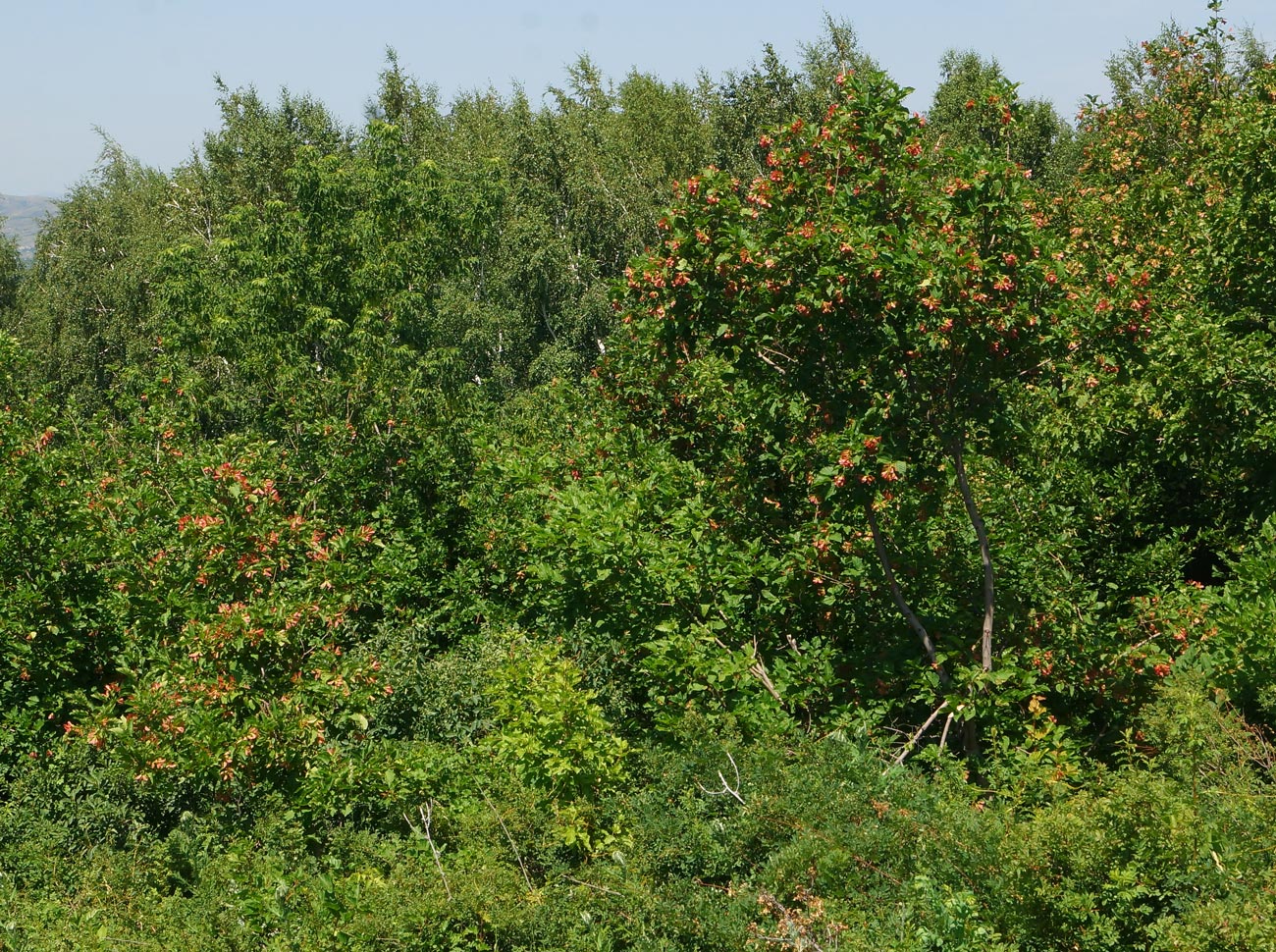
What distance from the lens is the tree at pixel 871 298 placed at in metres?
6.65

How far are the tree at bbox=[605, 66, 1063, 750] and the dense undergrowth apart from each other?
31 mm

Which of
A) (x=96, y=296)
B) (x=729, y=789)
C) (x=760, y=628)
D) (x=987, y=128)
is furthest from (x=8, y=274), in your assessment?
(x=729, y=789)

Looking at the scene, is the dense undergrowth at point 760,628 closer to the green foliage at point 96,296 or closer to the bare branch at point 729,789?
the bare branch at point 729,789

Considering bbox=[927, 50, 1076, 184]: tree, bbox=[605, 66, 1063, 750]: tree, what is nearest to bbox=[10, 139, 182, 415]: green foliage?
bbox=[927, 50, 1076, 184]: tree

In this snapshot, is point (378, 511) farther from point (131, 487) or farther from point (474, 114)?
point (474, 114)

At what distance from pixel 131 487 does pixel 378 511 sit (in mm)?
2455

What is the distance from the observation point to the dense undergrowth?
596 centimetres

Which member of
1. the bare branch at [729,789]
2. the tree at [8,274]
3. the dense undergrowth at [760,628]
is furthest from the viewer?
the tree at [8,274]

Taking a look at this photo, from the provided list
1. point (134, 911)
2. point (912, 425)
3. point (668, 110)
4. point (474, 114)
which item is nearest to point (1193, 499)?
point (912, 425)

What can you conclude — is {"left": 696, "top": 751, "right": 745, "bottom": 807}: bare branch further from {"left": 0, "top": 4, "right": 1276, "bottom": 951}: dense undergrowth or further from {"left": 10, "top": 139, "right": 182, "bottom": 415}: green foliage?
{"left": 10, "top": 139, "right": 182, "bottom": 415}: green foliage

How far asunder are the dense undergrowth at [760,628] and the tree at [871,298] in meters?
0.03

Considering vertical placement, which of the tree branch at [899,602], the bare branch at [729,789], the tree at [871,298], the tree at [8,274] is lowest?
the bare branch at [729,789]

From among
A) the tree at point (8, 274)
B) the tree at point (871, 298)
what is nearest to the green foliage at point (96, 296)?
the tree at point (8, 274)

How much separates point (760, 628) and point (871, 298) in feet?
8.56
